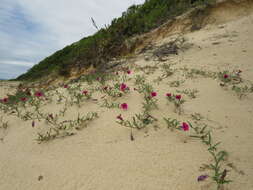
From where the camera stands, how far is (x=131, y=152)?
118 cm

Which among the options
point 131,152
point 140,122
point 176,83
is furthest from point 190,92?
point 131,152

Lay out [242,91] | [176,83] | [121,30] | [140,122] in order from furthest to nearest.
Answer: [121,30]
[176,83]
[242,91]
[140,122]

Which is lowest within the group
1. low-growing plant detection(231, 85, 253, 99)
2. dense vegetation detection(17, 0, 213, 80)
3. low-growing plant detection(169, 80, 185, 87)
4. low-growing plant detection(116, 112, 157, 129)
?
low-growing plant detection(116, 112, 157, 129)

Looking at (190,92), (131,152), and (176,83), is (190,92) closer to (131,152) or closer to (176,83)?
(176,83)

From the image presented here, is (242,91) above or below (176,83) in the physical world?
below

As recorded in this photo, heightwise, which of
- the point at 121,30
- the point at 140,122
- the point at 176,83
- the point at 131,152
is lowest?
the point at 131,152

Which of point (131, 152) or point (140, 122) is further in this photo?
point (140, 122)

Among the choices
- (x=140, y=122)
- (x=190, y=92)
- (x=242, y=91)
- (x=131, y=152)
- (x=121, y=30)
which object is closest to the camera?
(x=131, y=152)

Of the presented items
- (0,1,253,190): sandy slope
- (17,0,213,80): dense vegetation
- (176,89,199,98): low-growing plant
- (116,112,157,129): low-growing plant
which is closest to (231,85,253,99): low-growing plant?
(0,1,253,190): sandy slope

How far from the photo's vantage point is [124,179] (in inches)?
38.1

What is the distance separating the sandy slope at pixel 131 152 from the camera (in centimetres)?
95

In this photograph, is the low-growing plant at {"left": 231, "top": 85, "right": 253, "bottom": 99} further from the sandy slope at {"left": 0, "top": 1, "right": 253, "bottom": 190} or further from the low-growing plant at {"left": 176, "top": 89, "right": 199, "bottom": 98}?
the low-growing plant at {"left": 176, "top": 89, "right": 199, "bottom": 98}

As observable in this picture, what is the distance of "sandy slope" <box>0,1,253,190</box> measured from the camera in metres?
0.95

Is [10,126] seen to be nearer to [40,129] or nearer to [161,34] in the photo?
[40,129]
